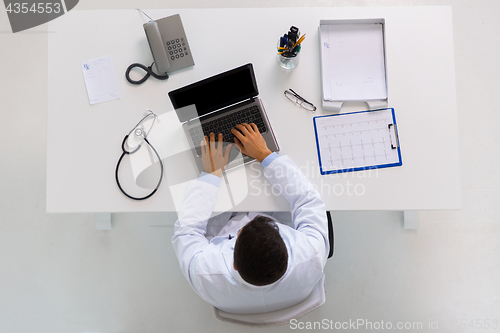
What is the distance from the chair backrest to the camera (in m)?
1.02

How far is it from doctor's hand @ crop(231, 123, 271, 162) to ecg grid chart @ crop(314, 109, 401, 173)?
0.68 feet

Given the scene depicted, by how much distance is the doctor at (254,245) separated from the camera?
Result: 0.89 m

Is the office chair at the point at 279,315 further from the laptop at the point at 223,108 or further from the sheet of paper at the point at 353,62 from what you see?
the sheet of paper at the point at 353,62

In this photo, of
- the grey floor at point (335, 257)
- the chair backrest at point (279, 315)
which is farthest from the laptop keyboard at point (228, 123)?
the grey floor at point (335, 257)

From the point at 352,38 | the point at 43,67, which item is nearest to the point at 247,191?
the point at 352,38

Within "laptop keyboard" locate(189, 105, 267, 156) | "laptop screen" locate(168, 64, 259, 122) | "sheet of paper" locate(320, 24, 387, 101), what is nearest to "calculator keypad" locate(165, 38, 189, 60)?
"laptop screen" locate(168, 64, 259, 122)

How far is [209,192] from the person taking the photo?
1.16 metres

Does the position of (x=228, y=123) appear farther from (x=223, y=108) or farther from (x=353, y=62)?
(x=353, y=62)

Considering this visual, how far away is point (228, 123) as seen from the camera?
3.88 ft

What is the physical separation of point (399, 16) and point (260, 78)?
551 millimetres

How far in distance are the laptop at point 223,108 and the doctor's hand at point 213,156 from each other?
0.02 meters

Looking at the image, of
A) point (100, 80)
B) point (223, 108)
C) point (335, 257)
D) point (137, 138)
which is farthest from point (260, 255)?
point (335, 257)

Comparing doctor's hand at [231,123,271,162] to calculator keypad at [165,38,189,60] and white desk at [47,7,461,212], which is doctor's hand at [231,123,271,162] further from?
calculator keypad at [165,38,189,60]

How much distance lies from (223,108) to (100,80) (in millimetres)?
479
